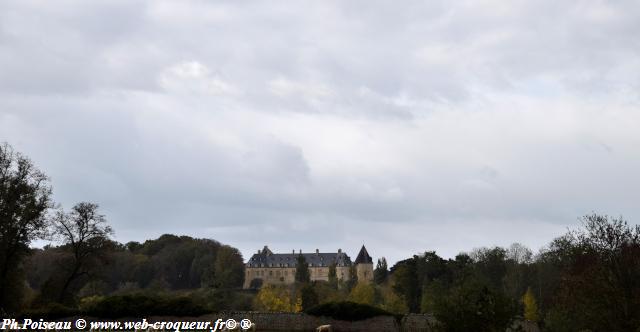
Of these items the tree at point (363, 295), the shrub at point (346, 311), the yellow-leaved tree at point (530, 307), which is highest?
the tree at point (363, 295)

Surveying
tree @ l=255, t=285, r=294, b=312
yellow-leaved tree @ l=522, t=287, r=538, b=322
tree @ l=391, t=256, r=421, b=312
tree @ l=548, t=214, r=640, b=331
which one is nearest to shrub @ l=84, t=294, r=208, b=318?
tree @ l=548, t=214, r=640, b=331

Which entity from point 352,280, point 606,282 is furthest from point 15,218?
point 352,280

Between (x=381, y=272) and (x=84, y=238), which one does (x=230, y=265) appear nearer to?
(x=381, y=272)

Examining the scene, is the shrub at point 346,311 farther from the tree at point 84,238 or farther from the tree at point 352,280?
the tree at point 352,280

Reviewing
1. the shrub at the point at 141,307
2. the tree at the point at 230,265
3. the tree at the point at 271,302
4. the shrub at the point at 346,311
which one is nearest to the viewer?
the shrub at the point at 141,307

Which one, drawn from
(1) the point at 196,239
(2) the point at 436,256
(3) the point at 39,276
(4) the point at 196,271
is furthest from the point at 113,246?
(1) the point at 196,239

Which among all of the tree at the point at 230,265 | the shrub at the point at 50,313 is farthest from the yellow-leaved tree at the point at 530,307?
the tree at the point at 230,265

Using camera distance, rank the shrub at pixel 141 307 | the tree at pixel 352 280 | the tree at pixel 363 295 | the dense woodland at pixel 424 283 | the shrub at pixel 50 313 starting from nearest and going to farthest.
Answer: the dense woodland at pixel 424 283 < the shrub at pixel 50 313 < the shrub at pixel 141 307 < the tree at pixel 363 295 < the tree at pixel 352 280

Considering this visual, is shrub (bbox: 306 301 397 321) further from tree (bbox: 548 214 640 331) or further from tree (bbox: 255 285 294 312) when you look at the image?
tree (bbox: 255 285 294 312)

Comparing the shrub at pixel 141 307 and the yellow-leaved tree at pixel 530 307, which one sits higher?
the yellow-leaved tree at pixel 530 307

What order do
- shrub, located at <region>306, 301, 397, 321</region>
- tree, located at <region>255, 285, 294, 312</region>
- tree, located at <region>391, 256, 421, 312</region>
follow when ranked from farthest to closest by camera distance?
tree, located at <region>255, 285, 294, 312</region> → tree, located at <region>391, 256, 421, 312</region> → shrub, located at <region>306, 301, 397, 321</region>

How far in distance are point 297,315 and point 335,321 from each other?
313 centimetres

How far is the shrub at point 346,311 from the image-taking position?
5322cm

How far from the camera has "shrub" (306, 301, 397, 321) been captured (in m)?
53.2
